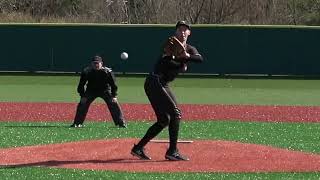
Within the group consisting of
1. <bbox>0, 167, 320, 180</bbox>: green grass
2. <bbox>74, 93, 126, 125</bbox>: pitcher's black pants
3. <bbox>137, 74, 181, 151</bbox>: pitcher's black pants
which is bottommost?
<bbox>74, 93, 126, 125</bbox>: pitcher's black pants

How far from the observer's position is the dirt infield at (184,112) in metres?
19.2

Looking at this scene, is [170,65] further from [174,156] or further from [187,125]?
[187,125]

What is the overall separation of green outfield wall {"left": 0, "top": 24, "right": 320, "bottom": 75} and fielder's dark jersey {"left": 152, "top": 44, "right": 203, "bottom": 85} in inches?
848

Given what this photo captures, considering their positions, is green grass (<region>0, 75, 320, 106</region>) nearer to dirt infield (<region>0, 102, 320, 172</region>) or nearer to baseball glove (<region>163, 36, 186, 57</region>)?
dirt infield (<region>0, 102, 320, 172</region>)

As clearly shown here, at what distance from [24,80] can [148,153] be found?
20.1 m

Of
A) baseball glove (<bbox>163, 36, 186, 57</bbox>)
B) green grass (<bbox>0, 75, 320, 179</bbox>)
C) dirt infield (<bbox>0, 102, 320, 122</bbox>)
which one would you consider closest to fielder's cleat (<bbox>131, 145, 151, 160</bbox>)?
green grass (<bbox>0, 75, 320, 179</bbox>)

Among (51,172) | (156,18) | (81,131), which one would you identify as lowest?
(156,18)

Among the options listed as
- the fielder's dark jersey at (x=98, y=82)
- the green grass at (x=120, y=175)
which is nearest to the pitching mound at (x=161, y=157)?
the green grass at (x=120, y=175)

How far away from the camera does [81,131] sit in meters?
16.1

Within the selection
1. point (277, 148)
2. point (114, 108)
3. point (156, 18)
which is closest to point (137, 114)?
point (114, 108)

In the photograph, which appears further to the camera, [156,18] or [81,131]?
[156,18]

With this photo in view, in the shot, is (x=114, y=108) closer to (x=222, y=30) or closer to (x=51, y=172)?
(x=51, y=172)

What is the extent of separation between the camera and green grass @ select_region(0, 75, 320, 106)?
24.8 meters

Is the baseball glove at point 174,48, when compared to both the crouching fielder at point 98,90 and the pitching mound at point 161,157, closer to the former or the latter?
the pitching mound at point 161,157
